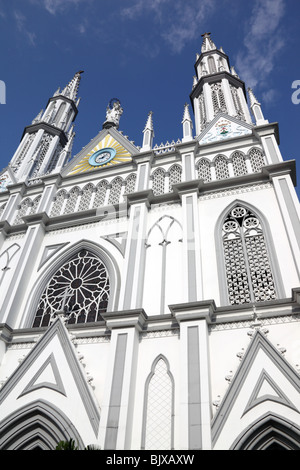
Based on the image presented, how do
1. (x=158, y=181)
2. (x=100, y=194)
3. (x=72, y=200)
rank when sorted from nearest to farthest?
(x=158, y=181) → (x=100, y=194) → (x=72, y=200)

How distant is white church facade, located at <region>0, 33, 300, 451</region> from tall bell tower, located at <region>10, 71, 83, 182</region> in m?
2.57

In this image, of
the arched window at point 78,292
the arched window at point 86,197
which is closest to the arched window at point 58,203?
the arched window at point 86,197

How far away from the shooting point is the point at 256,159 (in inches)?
475

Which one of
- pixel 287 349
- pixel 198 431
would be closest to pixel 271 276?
pixel 287 349

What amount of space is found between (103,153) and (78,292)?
7.51 metres

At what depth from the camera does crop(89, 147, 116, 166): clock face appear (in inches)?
610

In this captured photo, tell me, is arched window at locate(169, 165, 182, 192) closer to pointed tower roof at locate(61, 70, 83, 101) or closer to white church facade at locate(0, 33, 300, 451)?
white church facade at locate(0, 33, 300, 451)

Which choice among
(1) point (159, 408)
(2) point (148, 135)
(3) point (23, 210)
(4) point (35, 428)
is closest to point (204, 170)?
(2) point (148, 135)

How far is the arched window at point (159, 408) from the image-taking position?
692 cm

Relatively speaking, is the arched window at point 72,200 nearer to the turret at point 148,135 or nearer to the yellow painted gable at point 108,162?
the yellow painted gable at point 108,162

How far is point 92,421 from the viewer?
7.42 m

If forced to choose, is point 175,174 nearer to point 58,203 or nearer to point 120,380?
point 58,203

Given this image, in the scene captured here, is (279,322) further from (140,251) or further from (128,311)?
(140,251)

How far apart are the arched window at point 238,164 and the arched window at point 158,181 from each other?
2534mm
